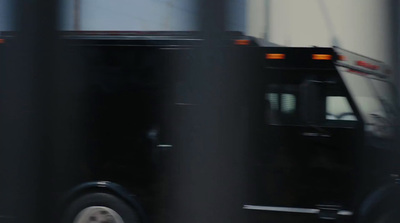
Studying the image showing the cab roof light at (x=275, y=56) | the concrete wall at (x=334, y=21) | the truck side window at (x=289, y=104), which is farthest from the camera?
the truck side window at (x=289, y=104)

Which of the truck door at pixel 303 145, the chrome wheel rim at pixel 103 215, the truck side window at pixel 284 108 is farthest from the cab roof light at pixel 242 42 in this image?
the chrome wheel rim at pixel 103 215

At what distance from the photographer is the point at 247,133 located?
1.58 metres

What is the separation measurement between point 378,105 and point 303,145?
2.69ft

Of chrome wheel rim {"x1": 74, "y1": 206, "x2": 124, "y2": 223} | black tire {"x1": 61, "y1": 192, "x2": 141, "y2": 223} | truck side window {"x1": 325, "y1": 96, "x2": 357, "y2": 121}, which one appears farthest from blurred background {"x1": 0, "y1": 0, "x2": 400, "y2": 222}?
chrome wheel rim {"x1": 74, "y1": 206, "x2": 124, "y2": 223}

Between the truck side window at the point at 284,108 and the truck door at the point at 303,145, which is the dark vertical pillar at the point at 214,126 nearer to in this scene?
the truck door at the point at 303,145

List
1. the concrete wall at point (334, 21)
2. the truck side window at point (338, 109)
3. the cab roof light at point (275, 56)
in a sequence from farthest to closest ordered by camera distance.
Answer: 1. the truck side window at point (338, 109)
2. the cab roof light at point (275, 56)
3. the concrete wall at point (334, 21)

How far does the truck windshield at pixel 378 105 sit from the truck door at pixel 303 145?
5 cm

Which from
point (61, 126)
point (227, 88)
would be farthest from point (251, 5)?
point (61, 126)

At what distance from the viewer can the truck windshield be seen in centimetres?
153

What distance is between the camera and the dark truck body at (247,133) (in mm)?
1553

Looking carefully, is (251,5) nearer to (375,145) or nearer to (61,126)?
(375,145)

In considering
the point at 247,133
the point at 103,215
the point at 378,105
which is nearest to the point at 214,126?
the point at 247,133

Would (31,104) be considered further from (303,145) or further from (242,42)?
(303,145)

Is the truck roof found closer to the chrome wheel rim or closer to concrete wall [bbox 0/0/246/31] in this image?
concrete wall [bbox 0/0/246/31]
